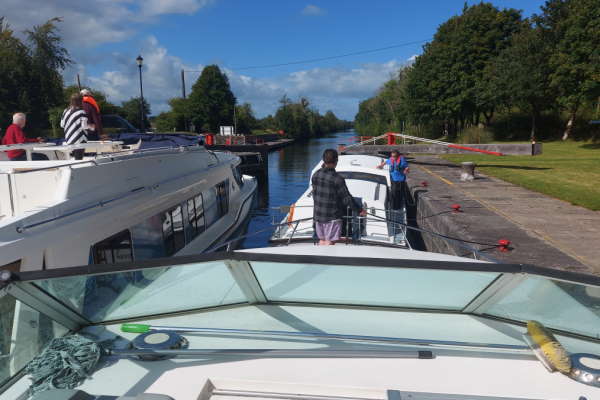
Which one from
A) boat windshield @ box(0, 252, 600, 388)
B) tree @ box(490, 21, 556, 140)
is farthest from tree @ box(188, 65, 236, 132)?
boat windshield @ box(0, 252, 600, 388)

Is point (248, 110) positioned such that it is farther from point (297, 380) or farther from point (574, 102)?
point (297, 380)

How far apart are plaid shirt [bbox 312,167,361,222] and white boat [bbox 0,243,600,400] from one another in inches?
114

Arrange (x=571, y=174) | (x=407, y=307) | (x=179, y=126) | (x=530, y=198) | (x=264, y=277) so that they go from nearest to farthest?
1. (x=264, y=277)
2. (x=407, y=307)
3. (x=530, y=198)
4. (x=571, y=174)
5. (x=179, y=126)

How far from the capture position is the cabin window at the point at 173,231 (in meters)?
6.47

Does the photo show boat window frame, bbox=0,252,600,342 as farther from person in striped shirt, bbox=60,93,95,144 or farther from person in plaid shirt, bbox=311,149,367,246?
person in striped shirt, bbox=60,93,95,144

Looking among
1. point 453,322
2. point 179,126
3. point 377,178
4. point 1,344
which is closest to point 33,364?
point 1,344

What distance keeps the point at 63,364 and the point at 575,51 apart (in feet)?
113

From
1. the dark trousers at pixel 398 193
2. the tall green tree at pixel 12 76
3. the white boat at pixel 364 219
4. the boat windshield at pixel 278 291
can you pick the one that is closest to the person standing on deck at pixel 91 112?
the white boat at pixel 364 219

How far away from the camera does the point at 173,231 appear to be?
6.79 metres

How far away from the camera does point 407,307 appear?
2750 mm

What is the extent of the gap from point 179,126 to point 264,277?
219ft

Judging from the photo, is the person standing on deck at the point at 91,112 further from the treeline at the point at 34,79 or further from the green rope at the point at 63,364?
the treeline at the point at 34,79

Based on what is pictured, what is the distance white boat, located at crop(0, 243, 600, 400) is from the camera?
1973 millimetres

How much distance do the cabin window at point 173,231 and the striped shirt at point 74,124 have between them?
6.42 ft
